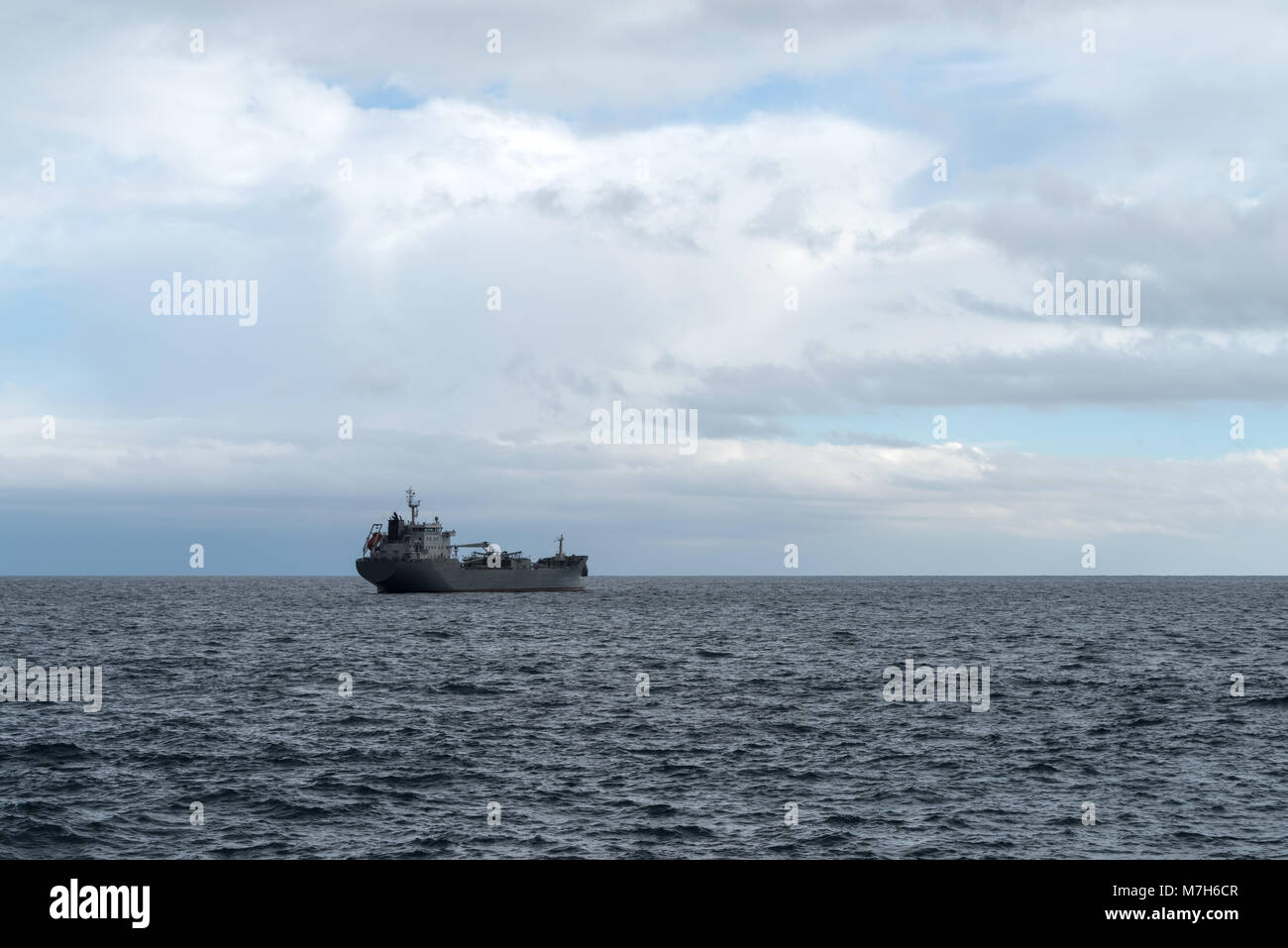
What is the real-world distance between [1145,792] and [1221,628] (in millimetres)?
78440

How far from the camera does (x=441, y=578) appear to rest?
468 ft

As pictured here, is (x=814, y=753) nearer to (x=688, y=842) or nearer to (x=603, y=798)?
(x=603, y=798)

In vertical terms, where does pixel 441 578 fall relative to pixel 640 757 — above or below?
above

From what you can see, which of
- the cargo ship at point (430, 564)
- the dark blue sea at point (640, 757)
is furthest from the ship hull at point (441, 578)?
the dark blue sea at point (640, 757)

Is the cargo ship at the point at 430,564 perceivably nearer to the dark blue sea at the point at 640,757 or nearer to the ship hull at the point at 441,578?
the ship hull at the point at 441,578

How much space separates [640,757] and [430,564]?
112 metres

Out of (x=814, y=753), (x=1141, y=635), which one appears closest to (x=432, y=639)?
(x=814, y=753)

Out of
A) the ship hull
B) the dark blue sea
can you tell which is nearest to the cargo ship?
the ship hull

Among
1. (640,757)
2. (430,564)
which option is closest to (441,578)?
(430,564)

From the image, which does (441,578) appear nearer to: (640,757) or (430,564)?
(430,564)

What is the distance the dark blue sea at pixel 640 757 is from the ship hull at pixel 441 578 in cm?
7164

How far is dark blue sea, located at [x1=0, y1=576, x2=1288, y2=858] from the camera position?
23.4m
